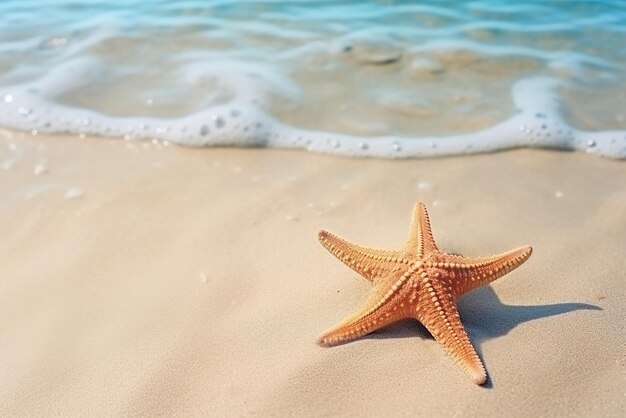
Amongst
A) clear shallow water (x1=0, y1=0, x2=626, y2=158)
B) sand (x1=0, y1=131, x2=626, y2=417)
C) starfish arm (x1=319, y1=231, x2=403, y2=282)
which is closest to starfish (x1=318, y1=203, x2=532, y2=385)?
starfish arm (x1=319, y1=231, x2=403, y2=282)

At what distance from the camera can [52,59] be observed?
20.9 feet

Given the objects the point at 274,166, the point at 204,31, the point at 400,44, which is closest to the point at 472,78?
the point at 400,44

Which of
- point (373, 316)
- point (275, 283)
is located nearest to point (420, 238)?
point (373, 316)

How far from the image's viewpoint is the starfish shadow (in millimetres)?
2867

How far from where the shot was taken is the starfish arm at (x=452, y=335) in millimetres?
2555

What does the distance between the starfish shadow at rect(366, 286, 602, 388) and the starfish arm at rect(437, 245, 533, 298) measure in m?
0.21

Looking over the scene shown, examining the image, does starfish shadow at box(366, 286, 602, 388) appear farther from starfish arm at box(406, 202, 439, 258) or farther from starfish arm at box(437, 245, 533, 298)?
starfish arm at box(406, 202, 439, 258)

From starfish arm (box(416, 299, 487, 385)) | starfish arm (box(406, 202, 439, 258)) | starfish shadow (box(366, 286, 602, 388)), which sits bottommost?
starfish shadow (box(366, 286, 602, 388))

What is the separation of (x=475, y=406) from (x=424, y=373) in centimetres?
26

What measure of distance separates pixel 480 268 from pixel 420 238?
324mm

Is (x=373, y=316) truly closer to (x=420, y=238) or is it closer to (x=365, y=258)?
(x=365, y=258)

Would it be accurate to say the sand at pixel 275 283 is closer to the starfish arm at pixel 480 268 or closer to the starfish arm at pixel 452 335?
the starfish arm at pixel 452 335

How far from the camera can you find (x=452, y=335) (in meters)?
2.63

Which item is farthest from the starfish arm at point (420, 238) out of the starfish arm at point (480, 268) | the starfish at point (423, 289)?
the starfish arm at point (480, 268)
